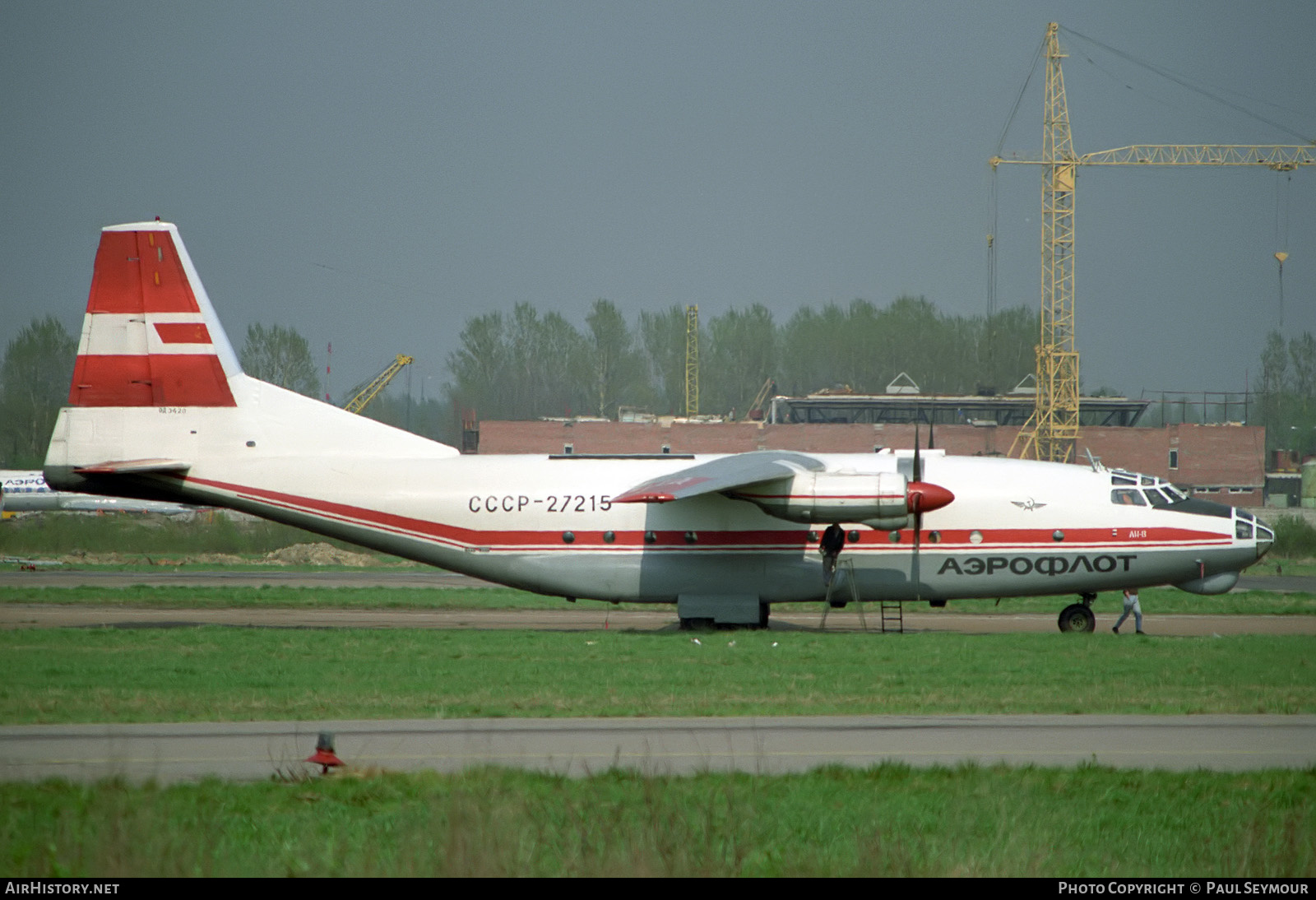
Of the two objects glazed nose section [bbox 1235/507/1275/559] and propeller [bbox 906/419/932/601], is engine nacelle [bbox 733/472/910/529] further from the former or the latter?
glazed nose section [bbox 1235/507/1275/559]

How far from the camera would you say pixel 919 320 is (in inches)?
5177

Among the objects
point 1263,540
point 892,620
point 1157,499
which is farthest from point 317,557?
point 1263,540

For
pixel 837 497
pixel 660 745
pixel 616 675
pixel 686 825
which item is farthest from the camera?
pixel 837 497

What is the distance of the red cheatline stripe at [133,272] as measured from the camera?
2770 cm

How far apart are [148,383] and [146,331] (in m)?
1.21

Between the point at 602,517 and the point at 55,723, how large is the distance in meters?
14.1

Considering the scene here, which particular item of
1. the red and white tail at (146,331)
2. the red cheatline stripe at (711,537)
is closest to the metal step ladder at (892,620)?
the red cheatline stripe at (711,537)

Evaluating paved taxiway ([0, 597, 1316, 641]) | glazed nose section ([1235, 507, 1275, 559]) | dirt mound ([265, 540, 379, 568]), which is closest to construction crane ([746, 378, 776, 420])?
dirt mound ([265, 540, 379, 568])

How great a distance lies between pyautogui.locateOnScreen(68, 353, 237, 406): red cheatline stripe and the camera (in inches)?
1102

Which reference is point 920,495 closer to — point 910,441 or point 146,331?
point 146,331

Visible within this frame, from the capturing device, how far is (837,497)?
25.2 metres

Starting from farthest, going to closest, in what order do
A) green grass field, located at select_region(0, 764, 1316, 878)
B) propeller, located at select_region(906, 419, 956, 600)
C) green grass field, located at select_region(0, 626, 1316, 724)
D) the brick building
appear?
1. the brick building
2. propeller, located at select_region(906, 419, 956, 600)
3. green grass field, located at select_region(0, 626, 1316, 724)
4. green grass field, located at select_region(0, 764, 1316, 878)

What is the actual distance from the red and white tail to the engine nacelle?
514 inches

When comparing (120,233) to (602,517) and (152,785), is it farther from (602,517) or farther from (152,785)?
(152,785)
